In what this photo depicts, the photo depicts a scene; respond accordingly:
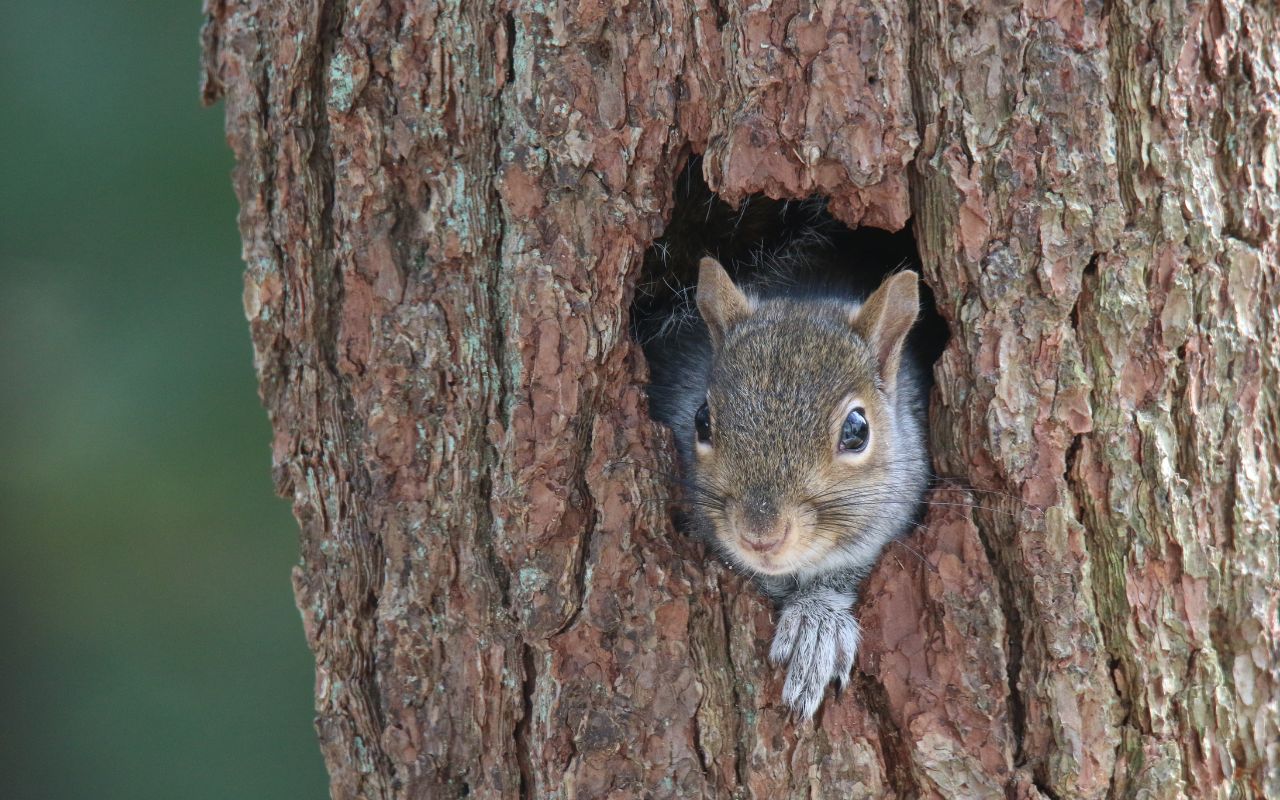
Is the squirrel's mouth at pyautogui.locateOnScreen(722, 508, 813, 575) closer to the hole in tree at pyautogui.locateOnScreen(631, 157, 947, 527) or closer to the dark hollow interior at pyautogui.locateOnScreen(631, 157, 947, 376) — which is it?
the hole in tree at pyautogui.locateOnScreen(631, 157, 947, 527)

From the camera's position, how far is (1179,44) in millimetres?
1942

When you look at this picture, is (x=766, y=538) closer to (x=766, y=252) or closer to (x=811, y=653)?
(x=811, y=653)

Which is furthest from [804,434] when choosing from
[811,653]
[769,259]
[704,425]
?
[769,259]

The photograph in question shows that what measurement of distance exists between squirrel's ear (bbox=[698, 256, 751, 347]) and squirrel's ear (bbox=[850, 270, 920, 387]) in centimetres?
25

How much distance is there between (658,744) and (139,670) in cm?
280

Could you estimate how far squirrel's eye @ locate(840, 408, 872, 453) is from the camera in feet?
7.62

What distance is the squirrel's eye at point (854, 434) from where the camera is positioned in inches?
91.4

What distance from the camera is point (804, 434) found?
2.27 metres

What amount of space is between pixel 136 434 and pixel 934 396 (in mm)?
2857

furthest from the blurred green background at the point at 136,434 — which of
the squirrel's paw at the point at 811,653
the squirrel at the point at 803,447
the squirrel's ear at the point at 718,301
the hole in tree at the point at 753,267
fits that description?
the squirrel's paw at the point at 811,653

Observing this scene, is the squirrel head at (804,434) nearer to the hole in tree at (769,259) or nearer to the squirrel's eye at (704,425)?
the squirrel's eye at (704,425)

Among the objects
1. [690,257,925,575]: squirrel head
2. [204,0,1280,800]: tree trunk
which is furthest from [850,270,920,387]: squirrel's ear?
[204,0,1280,800]: tree trunk

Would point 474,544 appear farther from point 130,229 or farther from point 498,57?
point 130,229

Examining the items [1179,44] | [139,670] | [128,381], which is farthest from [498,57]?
[139,670]
